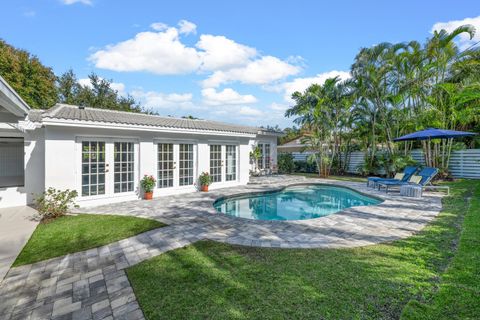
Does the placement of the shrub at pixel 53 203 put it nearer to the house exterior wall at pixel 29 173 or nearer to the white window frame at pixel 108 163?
the white window frame at pixel 108 163

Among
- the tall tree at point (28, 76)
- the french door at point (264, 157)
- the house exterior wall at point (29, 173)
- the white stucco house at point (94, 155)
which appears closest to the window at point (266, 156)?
the french door at point (264, 157)

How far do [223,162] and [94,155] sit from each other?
674cm

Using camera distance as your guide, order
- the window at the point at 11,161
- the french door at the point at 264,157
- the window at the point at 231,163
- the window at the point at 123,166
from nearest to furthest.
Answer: the window at the point at 123,166, the window at the point at 11,161, the window at the point at 231,163, the french door at the point at 264,157

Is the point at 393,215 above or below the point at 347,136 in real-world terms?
below

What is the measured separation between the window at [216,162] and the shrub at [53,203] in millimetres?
6808

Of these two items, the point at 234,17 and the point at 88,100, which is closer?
the point at 234,17

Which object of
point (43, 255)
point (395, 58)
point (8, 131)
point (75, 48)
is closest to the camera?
point (43, 255)

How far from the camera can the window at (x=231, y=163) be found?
46.8ft

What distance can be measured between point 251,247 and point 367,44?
18638 mm

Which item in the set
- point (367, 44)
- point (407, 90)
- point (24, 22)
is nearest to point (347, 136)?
point (407, 90)

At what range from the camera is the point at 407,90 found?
1482 centimetres

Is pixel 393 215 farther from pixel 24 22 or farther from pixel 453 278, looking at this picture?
pixel 24 22

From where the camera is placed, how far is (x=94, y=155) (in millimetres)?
9438

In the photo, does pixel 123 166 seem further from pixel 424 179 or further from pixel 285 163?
pixel 285 163
